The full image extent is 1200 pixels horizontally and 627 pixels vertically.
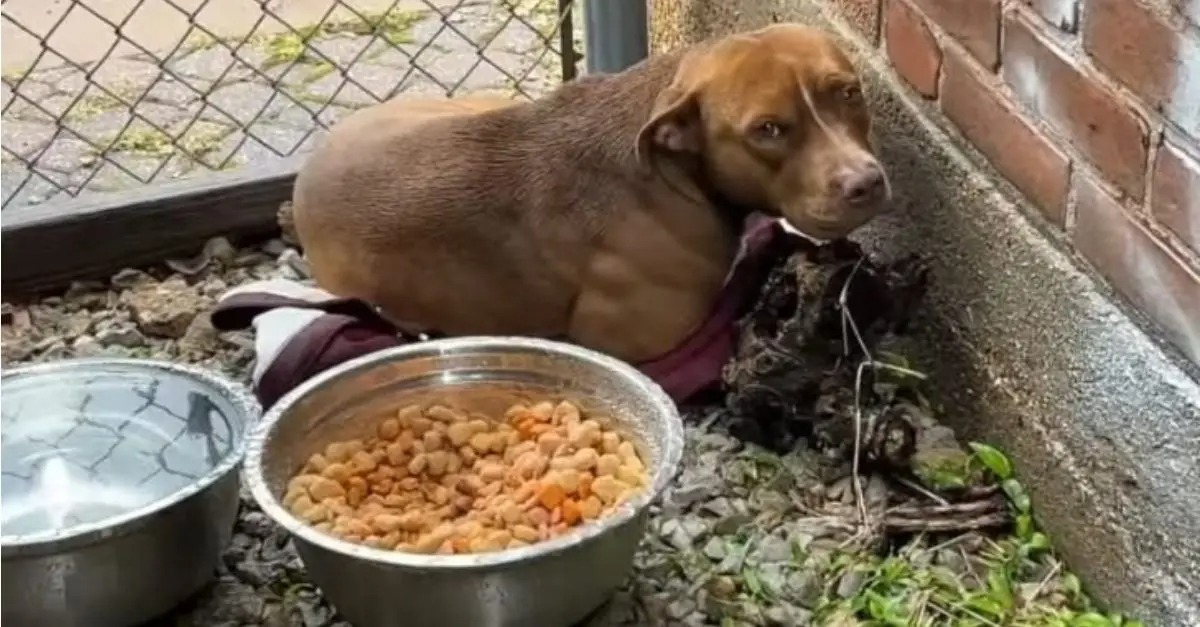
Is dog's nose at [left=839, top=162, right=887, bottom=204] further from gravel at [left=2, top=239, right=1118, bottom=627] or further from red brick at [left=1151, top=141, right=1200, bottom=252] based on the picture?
red brick at [left=1151, top=141, right=1200, bottom=252]

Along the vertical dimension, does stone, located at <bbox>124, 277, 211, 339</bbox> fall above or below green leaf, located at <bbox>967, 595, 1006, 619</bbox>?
above

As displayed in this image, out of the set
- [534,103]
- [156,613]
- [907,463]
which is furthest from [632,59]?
A: [156,613]

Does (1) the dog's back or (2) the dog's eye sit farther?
(1) the dog's back

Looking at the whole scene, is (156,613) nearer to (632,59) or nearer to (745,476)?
(745,476)

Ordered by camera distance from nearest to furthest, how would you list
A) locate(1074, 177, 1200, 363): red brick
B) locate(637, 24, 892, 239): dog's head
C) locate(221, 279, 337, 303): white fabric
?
locate(1074, 177, 1200, 363): red brick, locate(637, 24, 892, 239): dog's head, locate(221, 279, 337, 303): white fabric

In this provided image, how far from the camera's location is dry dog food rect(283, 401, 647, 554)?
2.21m

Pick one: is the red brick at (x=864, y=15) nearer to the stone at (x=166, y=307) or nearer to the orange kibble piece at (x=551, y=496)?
the orange kibble piece at (x=551, y=496)

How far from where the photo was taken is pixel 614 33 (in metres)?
3.31

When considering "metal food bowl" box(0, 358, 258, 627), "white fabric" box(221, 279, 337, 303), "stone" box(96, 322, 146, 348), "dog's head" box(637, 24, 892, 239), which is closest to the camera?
"metal food bowl" box(0, 358, 258, 627)

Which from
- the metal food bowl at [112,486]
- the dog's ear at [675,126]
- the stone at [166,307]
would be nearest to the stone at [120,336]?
the stone at [166,307]

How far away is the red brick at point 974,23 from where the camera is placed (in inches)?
93.7

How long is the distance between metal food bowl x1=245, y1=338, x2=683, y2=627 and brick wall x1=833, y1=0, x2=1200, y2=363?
0.54 metres

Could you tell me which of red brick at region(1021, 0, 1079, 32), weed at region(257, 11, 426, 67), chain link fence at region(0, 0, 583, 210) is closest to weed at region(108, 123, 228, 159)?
chain link fence at region(0, 0, 583, 210)

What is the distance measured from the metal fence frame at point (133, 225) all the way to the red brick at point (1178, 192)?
1.60m
